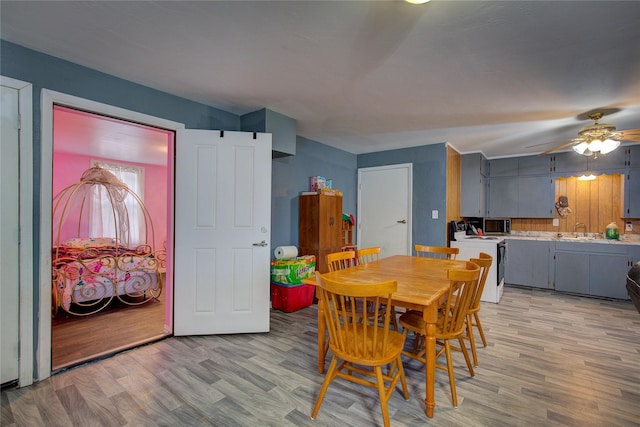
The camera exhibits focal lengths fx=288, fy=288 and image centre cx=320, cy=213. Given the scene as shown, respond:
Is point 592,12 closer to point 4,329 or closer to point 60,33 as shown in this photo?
point 60,33

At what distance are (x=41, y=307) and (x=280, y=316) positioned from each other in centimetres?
210

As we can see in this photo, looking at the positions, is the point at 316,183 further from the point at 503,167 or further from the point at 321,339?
the point at 503,167

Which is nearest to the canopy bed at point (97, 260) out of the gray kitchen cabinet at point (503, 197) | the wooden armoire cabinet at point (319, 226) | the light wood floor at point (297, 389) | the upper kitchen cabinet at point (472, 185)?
the light wood floor at point (297, 389)

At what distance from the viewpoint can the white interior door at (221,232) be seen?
2795mm

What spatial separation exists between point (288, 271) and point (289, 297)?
0.31 m

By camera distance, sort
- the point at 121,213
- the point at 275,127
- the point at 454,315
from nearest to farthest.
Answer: the point at 454,315 → the point at 275,127 → the point at 121,213

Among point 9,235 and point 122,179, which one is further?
point 122,179

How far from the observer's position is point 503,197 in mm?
5195

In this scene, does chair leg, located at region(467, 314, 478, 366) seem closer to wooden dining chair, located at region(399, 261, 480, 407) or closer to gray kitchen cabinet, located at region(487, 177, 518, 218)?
wooden dining chair, located at region(399, 261, 480, 407)

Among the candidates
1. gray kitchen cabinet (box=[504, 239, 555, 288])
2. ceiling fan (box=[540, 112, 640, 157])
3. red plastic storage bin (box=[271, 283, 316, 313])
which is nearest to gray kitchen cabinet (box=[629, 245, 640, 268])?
gray kitchen cabinet (box=[504, 239, 555, 288])

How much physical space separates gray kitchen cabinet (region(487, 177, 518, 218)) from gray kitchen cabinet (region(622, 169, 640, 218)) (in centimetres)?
136

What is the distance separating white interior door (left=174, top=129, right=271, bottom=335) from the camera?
2795 millimetres

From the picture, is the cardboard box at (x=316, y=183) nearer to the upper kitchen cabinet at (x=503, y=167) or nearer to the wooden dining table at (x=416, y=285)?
the wooden dining table at (x=416, y=285)

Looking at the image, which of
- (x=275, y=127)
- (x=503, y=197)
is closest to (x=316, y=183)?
(x=275, y=127)
